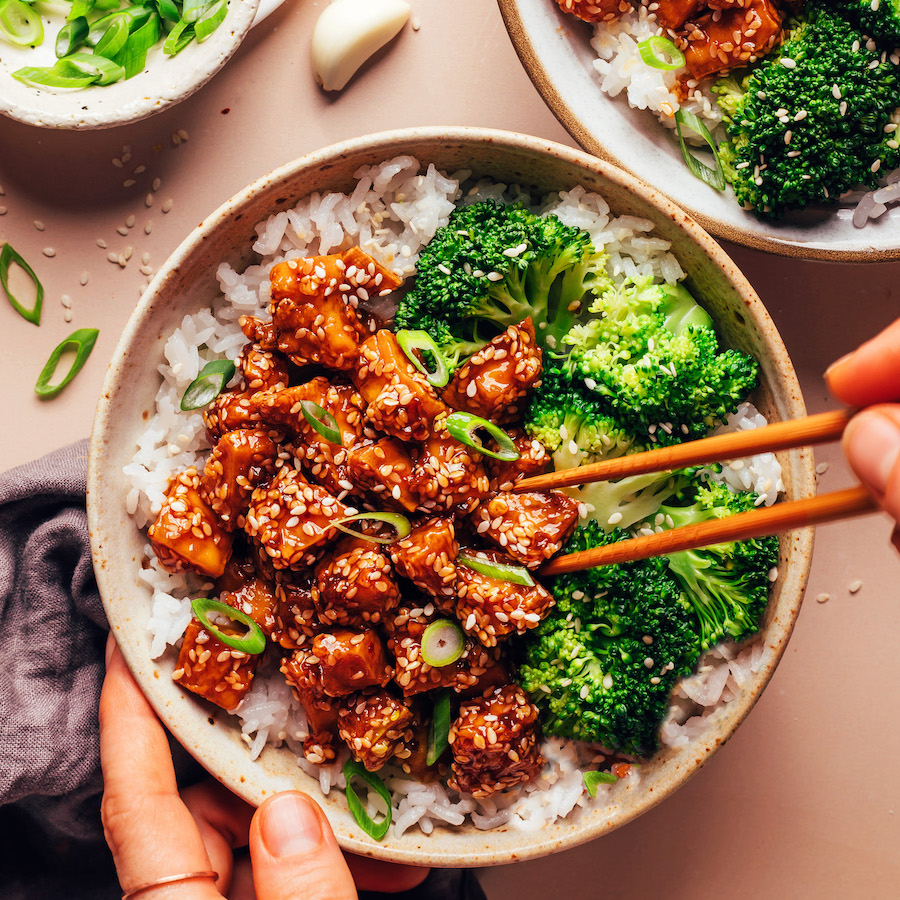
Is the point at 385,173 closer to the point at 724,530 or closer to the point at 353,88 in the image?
the point at 353,88

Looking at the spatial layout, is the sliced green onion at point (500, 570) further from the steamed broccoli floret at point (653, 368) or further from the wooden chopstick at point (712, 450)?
the steamed broccoli floret at point (653, 368)

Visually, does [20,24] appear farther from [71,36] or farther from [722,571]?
[722,571]

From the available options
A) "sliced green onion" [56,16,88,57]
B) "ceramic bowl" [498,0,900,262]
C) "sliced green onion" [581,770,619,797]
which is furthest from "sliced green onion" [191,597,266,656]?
"sliced green onion" [56,16,88,57]

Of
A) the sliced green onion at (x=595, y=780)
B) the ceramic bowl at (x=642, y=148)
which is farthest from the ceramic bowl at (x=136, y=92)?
the sliced green onion at (x=595, y=780)

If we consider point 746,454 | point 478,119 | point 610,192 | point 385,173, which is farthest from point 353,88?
point 746,454

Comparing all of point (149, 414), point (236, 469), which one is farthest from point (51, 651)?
point (236, 469)

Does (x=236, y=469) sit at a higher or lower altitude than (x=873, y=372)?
lower
